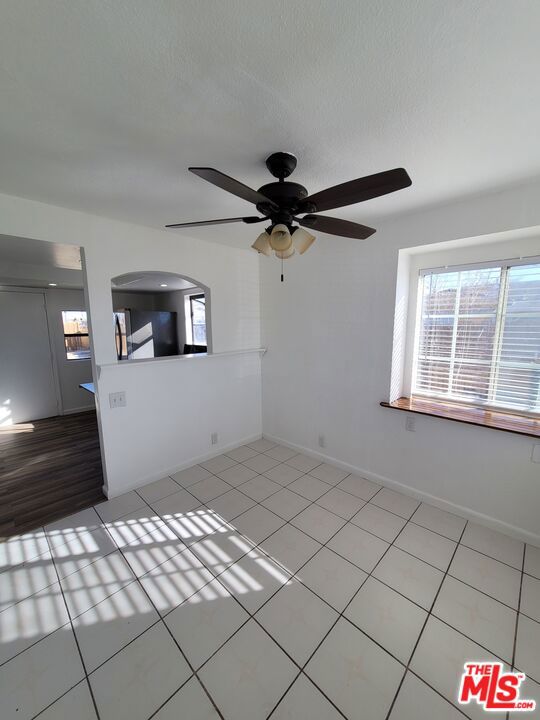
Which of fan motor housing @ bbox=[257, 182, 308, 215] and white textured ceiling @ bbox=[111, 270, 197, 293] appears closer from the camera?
fan motor housing @ bbox=[257, 182, 308, 215]

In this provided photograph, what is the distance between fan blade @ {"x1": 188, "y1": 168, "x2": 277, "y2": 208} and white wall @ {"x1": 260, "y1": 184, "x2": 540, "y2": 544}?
5.23ft

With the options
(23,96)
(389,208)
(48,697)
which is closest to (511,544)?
(389,208)

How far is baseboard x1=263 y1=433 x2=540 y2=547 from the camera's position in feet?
6.79

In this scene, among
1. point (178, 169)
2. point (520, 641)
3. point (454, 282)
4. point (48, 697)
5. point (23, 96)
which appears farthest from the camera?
point (454, 282)

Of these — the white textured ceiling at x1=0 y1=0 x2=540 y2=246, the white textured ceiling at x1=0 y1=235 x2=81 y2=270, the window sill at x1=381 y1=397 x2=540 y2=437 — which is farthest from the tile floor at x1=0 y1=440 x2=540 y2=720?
the white textured ceiling at x1=0 y1=0 x2=540 y2=246

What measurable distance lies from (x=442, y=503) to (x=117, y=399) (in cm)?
295

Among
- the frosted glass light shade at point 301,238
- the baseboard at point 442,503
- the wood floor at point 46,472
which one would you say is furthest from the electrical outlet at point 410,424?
the wood floor at point 46,472

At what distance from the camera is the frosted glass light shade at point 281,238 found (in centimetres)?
148

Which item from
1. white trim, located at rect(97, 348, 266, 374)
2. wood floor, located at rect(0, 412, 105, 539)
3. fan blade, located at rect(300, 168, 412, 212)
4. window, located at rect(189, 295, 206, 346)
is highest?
fan blade, located at rect(300, 168, 412, 212)

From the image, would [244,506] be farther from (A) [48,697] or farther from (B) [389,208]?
(B) [389,208]

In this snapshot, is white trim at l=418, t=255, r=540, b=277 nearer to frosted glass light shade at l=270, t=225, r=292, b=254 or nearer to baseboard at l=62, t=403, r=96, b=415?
frosted glass light shade at l=270, t=225, r=292, b=254

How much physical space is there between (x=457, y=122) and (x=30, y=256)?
Answer: 342 cm

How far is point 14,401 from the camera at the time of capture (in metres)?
4.52

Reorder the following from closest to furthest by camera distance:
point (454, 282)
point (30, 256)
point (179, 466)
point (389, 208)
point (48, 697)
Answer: point (48, 697) < point (389, 208) < point (454, 282) < point (30, 256) < point (179, 466)
